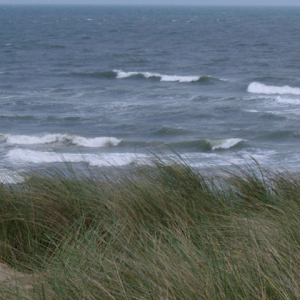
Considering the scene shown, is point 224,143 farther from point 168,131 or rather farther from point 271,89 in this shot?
point 271,89

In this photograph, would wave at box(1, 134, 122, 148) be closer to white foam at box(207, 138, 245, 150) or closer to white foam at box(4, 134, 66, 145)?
white foam at box(4, 134, 66, 145)

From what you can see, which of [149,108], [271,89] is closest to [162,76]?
[271,89]

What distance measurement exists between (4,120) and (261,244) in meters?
16.8

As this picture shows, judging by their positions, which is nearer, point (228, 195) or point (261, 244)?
point (261, 244)

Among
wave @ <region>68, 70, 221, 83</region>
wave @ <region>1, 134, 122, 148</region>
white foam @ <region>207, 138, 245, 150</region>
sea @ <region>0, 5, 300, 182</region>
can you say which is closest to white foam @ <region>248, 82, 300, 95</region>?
sea @ <region>0, 5, 300, 182</region>

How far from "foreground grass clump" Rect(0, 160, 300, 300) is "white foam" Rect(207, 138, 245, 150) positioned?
10.4m

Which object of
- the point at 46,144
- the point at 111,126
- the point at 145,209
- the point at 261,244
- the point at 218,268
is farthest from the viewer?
the point at 111,126

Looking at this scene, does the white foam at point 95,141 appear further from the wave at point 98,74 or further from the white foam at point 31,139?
the wave at point 98,74

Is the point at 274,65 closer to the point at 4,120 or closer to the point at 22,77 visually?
the point at 22,77

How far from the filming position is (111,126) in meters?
18.5

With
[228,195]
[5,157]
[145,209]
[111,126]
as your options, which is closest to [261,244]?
[145,209]

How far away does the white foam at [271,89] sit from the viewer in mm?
25242

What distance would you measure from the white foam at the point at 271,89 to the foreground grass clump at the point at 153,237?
20.0m

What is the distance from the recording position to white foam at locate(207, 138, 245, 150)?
16250 millimetres
